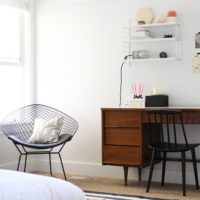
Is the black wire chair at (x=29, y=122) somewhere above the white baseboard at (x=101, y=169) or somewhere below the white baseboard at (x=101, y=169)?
above

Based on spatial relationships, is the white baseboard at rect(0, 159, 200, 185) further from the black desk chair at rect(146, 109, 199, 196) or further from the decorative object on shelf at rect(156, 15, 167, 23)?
the decorative object on shelf at rect(156, 15, 167, 23)

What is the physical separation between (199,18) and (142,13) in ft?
2.09

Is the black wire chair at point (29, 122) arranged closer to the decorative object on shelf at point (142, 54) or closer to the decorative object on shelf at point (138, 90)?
the decorative object on shelf at point (138, 90)

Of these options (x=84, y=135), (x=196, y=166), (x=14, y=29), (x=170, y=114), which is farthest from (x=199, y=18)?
(x=14, y=29)

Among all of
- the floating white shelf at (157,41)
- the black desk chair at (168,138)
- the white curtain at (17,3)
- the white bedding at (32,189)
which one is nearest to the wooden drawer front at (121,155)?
the black desk chair at (168,138)

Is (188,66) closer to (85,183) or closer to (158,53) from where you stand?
(158,53)

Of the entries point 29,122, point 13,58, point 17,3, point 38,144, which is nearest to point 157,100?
point 38,144

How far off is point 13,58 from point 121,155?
189cm

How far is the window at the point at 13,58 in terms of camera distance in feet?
16.5

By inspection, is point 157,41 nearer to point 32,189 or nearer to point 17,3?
point 17,3

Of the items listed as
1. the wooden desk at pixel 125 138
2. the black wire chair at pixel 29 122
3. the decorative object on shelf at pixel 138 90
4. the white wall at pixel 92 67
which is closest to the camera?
the wooden desk at pixel 125 138

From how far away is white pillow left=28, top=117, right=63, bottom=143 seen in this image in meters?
4.46

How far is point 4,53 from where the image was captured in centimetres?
504

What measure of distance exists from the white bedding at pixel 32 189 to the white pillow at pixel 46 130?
8.24 ft
